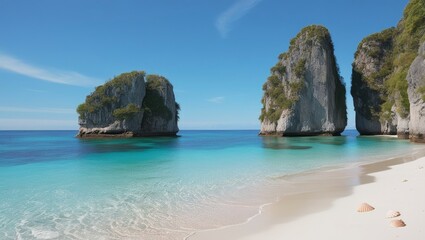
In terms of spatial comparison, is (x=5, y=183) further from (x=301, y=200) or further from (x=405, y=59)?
(x=405, y=59)

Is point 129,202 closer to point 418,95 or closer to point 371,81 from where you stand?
point 418,95

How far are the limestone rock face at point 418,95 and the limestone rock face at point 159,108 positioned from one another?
159ft

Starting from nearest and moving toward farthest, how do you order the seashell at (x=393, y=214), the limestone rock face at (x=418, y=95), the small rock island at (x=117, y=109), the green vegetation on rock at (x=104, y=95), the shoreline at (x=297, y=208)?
the seashell at (x=393, y=214), the shoreline at (x=297, y=208), the limestone rock face at (x=418, y=95), the small rock island at (x=117, y=109), the green vegetation on rock at (x=104, y=95)

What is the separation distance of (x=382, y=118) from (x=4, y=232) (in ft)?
218

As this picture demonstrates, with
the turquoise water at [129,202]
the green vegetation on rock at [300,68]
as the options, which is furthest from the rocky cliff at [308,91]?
the turquoise water at [129,202]

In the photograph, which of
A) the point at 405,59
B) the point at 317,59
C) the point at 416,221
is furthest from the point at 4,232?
the point at 317,59

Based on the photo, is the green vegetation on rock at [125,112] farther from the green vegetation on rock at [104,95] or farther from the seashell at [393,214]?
the seashell at [393,214]

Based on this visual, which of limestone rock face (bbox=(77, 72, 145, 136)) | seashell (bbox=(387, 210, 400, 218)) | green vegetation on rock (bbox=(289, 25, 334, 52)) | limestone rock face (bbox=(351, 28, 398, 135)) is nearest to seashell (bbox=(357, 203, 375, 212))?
seashell (bbox=(387, 210, 400, 218))

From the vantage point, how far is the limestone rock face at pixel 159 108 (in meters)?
66.0

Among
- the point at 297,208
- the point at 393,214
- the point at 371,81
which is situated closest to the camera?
the point at 393,214

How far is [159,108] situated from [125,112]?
31.6 ft

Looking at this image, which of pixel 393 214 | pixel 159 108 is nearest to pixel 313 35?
pixel 159 108

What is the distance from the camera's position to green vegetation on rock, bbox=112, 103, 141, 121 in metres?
58.5

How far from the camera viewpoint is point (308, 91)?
60.3 m
